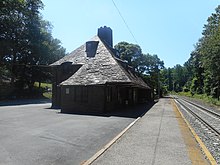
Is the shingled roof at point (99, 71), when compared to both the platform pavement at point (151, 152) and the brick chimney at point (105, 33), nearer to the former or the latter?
the brick chimney at point (105, 33)

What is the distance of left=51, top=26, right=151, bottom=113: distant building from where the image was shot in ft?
66.2

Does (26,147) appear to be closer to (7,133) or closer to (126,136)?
(7,133)

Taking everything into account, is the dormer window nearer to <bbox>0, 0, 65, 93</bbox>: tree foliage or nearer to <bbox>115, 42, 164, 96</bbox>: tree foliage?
<bbox>0, 0, 65, 93</bbox>: tree foliage

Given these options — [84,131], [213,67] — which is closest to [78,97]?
[84,131]

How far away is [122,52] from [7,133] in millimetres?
52632

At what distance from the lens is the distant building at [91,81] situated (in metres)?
20.2

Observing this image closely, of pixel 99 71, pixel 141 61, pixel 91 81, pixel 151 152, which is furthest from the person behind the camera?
pixel 141 61

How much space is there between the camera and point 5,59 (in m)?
45.4

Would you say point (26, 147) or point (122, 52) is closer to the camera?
point (26, 147)

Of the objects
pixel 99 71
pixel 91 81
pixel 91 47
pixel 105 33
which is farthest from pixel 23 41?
pixel 91 81

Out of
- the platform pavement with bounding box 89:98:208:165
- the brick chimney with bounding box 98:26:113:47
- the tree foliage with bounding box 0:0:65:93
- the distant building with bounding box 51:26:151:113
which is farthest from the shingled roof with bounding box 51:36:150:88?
the tree foliage with bounding box 0:0:65:93

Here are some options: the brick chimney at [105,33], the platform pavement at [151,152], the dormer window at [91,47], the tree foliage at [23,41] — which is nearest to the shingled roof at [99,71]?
the dormer window at [91,47]

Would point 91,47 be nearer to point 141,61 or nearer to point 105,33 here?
point 105,33

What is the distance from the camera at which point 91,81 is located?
20453mm
